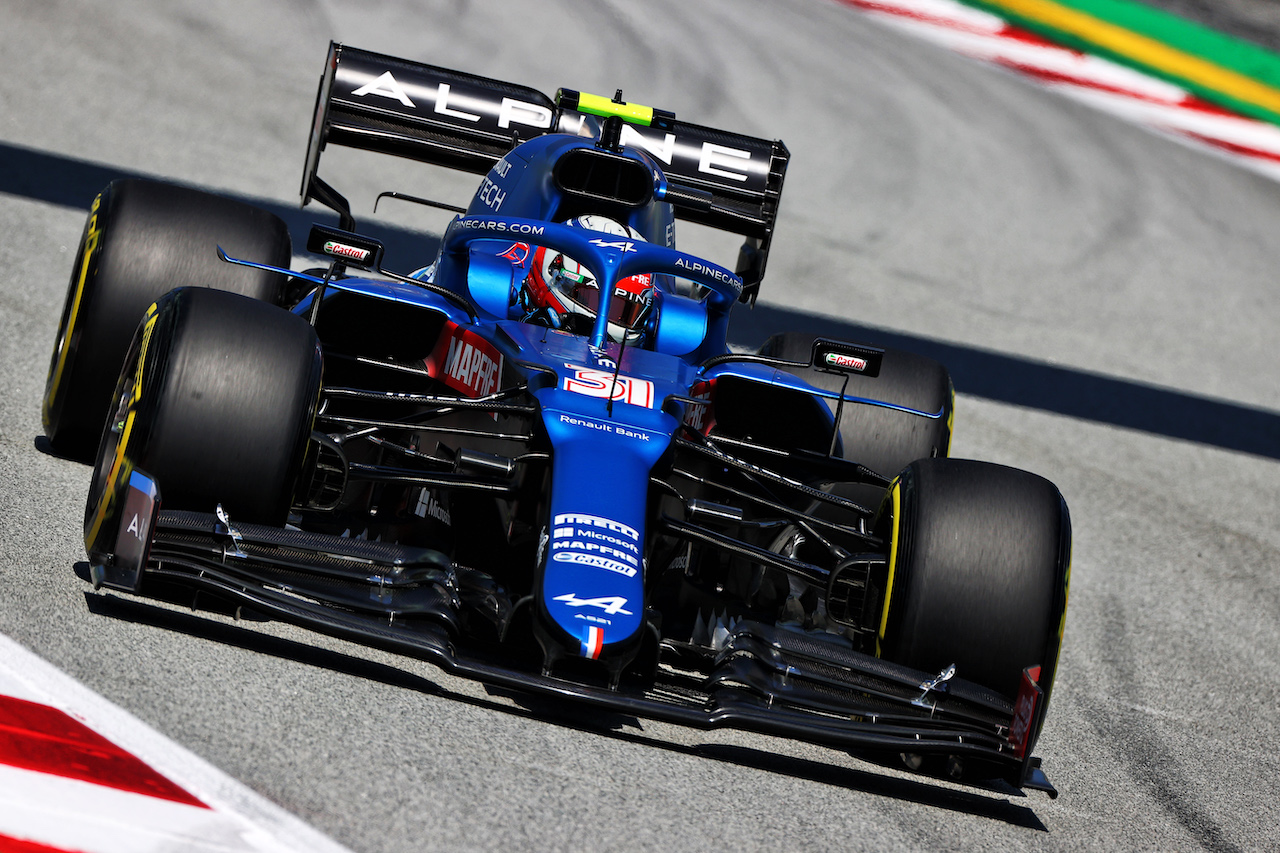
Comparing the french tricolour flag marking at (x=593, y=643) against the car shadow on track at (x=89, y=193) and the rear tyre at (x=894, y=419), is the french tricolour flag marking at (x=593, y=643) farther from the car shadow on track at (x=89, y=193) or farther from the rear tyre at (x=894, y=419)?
the car shadow on track at (x=89, y=193)

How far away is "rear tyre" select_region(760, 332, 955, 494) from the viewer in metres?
5.92

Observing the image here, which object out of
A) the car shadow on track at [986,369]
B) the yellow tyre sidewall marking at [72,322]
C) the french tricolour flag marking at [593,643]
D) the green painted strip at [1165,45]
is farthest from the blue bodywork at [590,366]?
the green painted strip at [1165,45]

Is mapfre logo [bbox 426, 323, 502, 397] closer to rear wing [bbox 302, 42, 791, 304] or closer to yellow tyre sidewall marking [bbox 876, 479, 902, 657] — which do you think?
yellow tyre sidewall marking [bbox 876, 479, 902, 657]

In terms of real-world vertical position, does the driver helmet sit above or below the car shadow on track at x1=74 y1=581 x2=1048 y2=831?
above

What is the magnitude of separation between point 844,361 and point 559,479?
4.04 feet

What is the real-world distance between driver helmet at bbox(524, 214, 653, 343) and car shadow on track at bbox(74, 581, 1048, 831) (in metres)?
1.62

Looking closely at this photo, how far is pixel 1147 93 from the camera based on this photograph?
1698cm

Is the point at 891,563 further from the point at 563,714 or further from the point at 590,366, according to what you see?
the point at 590,366

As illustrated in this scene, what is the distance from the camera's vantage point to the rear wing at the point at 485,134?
21.8 feet

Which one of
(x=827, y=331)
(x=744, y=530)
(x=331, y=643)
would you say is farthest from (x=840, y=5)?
(x=331, y=643)

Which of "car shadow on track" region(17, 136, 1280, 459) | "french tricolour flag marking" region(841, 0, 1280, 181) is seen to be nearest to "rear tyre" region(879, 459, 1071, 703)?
"car shadow on track" region(17, 136, 1280, 459)

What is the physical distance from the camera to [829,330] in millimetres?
9859

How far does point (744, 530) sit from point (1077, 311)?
23.3 feet

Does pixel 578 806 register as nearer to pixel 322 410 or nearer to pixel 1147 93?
pixel 322 410
